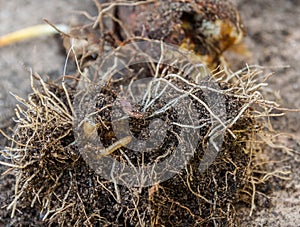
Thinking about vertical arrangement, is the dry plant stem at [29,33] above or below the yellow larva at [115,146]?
above

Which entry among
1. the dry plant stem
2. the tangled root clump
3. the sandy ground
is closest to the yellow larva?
the tangled root clump

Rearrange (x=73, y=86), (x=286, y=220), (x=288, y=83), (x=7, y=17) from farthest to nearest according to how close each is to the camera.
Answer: (x=7, y=17)
(x=288, y=83)
(x=73, y=86)
(x=286, y=220)

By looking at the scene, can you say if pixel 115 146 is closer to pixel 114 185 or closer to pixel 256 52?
pixel 114 185

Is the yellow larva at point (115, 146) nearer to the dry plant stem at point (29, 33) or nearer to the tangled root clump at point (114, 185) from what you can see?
the tangled root clump at point (114, 185)

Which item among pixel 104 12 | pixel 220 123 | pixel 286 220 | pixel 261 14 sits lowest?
pixel 286 220

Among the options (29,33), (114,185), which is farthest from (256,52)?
(114,185)

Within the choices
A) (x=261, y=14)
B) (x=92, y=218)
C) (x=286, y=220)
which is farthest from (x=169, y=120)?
(x=261, y=14)

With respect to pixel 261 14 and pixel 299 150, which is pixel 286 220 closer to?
pixel 299 150

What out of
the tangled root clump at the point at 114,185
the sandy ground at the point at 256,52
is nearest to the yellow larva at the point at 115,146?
the tangled root clump at the point at 114,185

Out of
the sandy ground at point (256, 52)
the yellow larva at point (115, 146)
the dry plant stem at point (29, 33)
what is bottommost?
the sandy ground at point (256, 52)
